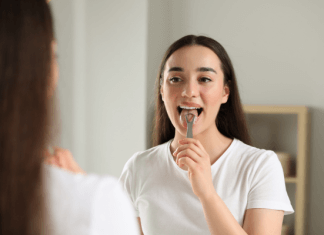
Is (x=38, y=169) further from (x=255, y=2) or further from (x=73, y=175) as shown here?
(x=255, y=2)

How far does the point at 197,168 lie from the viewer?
0.80m

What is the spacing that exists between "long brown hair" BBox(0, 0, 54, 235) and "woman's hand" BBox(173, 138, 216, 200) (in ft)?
1.60

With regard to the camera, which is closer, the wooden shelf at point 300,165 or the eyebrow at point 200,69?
the eyebrow at point 200,69

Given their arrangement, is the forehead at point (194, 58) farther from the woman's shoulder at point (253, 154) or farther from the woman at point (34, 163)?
the woman at point (34, 163)

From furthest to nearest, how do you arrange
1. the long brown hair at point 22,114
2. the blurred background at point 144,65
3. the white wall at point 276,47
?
the white wall at point 276,47
the blurred background at point 144,65
the long brown hair at point 22,114

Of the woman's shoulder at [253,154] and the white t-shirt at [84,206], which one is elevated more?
the white t-shirt at [84,206]

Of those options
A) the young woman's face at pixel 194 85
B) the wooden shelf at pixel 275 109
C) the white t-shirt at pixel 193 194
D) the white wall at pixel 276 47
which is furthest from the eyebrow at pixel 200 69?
the white wall at pixel 276 47

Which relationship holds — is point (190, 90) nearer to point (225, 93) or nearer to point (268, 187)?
point (225, 93)

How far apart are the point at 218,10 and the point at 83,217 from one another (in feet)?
7.33

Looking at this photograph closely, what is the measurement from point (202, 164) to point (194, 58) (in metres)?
0.31

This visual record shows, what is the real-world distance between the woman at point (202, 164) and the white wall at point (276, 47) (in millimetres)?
1267

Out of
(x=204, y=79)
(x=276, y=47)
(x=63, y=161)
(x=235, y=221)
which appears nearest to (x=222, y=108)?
(x=204, y=79)

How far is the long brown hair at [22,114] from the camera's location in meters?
0.33

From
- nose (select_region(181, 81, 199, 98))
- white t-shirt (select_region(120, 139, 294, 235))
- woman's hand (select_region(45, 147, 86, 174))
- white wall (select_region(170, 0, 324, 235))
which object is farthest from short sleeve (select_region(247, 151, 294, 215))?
white wall (select_region(170, 0, 324, 235))
